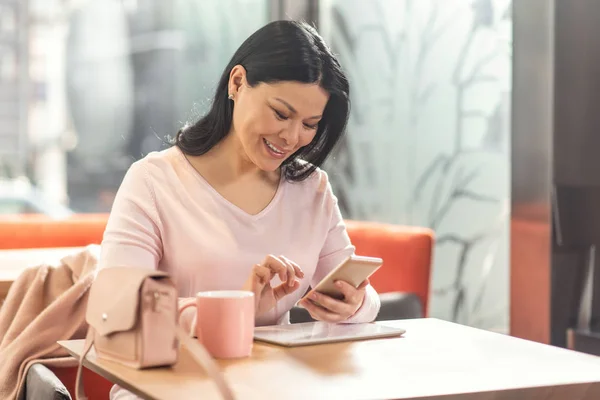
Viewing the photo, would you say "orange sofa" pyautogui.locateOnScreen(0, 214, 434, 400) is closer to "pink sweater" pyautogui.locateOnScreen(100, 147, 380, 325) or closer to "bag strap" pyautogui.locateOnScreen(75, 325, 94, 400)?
"pink sweater" pyautogui.locateOnScreen(100, 147, 380, 325)

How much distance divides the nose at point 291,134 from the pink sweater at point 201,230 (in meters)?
0.15

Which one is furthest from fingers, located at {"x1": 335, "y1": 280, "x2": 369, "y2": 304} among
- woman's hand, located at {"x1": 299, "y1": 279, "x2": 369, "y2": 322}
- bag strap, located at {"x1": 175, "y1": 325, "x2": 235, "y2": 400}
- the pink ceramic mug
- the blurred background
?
the blurred background

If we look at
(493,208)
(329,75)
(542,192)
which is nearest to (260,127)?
(329,75)

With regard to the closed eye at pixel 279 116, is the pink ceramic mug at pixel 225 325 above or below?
below

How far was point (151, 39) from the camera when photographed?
→ 3869 millimetres

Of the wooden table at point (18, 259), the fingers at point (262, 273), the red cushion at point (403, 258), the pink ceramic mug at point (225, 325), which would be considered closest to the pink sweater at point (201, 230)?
the fingers at point (262, 273)

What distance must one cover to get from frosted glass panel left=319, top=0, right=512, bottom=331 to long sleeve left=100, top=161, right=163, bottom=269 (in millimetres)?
2036

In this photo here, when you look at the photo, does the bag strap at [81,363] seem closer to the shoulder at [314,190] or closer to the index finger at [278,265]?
the index finger at [278,265]

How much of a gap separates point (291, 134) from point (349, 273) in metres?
0.40

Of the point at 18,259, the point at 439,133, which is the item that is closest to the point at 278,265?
the point at 18,259

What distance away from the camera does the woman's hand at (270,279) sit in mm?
1537

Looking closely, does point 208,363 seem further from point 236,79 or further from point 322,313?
point 236,79

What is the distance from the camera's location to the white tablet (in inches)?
57.5

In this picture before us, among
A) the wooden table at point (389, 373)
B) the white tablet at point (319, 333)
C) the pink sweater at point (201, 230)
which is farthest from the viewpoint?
the pink sweater at point (201, 230)
